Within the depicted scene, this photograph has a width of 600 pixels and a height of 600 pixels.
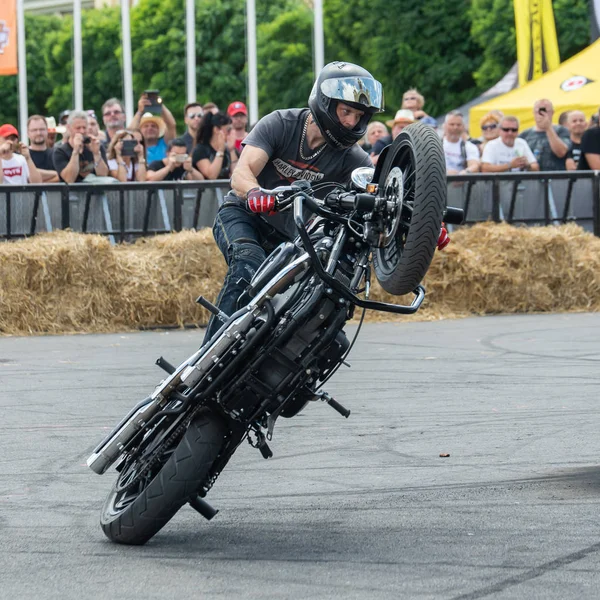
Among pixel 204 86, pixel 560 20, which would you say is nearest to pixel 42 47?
pixel 204 86

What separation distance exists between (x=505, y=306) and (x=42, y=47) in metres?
70.6

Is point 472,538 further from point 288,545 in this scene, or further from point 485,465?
point 485,465

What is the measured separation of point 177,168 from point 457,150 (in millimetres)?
3047

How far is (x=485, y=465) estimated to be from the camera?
6.24 meters

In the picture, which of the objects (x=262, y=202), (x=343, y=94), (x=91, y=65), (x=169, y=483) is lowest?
(x=169, y=483)

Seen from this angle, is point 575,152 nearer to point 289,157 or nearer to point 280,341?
point 289,157

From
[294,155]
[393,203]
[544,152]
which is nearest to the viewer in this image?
[393,203]

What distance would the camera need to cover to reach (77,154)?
45.2 ft

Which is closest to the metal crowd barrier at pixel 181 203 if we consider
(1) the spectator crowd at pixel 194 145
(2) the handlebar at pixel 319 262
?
(1) the spectator crowd at pixel 194 145

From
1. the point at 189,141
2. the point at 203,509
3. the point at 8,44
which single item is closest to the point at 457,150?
the point at 189,141

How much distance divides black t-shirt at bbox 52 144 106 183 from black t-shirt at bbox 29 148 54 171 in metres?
0.22

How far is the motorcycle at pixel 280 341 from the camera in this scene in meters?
4.81

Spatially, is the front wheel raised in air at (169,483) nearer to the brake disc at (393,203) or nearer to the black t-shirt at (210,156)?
the brake disc at (393,203)

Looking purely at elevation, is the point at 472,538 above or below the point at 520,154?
below
